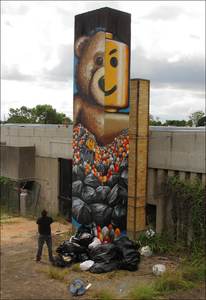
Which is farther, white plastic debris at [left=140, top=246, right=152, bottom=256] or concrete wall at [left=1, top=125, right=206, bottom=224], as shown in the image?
white plastic debris at [left=140, top=246, right=152, bottom=256]

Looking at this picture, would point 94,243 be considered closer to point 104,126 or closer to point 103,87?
point 104,126

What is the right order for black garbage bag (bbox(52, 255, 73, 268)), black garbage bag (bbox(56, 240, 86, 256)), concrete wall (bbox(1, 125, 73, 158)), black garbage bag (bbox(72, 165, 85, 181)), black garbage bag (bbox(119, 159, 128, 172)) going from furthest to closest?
concrete wall (bbox(1, 125, 73, 158)) → black garbage bag (bbox(72, 165, 85, 181)) → black garbage bag (bbox(119, 159, 128, 172)) → black garbage bag (bbox(56, 240, 86, 256)) → black garbage bag (bbox(52, 255, 73, 268))

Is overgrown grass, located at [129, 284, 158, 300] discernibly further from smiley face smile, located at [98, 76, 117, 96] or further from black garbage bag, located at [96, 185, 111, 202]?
smiley face smile, located at [98, 76, 117, 96]

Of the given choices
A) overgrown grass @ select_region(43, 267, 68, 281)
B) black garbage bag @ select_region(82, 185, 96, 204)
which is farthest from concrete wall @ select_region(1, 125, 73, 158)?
overgrown grass @ select_region(43, 267, 68, 281)

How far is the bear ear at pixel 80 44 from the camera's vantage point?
13.0 metres

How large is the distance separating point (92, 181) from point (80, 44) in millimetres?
4578

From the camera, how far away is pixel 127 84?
506 inches

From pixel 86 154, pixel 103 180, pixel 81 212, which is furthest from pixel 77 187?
pixel 103 180

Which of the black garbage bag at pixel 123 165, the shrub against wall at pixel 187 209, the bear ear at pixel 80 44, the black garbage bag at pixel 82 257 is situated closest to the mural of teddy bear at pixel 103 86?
the bear ear at pixel 80 44

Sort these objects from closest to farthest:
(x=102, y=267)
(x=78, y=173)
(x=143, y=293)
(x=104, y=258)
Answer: (x=143, y=293)
(x=102, y=267)
(x=104, y=258)
(x=78, y=173)

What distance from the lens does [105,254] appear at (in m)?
11.3

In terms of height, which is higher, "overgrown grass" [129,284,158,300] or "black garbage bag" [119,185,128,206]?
"black garbage bag" [119,185,128,206]

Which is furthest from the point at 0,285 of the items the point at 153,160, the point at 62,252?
the point at 153,160

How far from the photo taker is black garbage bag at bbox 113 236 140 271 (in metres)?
11.0
